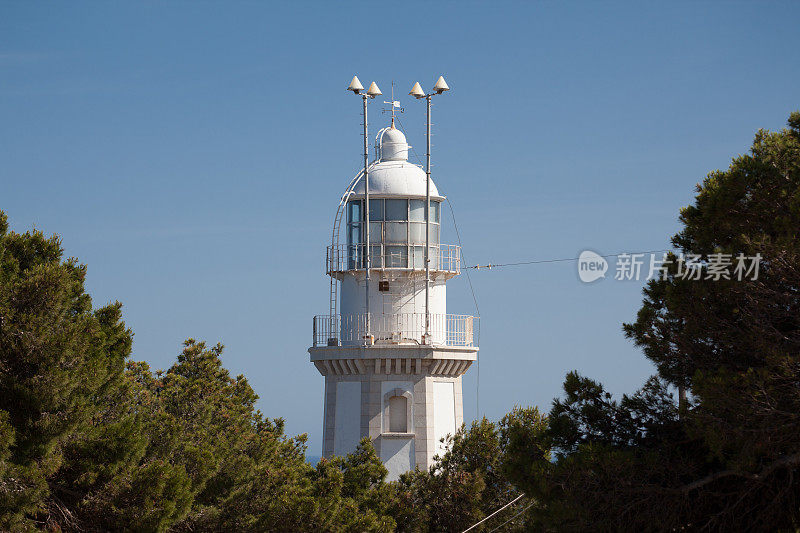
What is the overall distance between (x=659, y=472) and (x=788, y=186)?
4035 mm

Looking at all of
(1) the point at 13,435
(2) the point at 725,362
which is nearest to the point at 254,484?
(1) the point at 13,435

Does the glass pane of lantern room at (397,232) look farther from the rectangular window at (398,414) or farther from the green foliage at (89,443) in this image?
the green foliage at (89,443)

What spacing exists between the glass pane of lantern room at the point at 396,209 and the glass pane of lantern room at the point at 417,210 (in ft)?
0.43

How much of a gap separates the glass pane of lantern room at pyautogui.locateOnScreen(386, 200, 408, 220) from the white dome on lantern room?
0.24 meters

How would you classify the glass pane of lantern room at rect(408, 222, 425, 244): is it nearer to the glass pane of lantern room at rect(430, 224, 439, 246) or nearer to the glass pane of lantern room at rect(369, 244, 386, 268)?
the glass pane of lantern room at rect(430, 224, 439, 246)

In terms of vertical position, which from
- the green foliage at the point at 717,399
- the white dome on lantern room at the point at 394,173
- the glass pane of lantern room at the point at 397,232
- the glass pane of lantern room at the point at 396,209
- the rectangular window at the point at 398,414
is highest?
the white dome on lantern room at the point at 394,173

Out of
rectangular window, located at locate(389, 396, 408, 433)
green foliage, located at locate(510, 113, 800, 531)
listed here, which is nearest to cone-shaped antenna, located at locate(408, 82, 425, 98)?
rectangular window, located at locate(389, 396, 408, 433)

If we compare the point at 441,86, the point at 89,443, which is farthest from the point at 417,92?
the point at 89,443

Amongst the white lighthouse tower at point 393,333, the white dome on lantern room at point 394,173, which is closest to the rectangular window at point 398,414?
the white lighthouse tower at point 393,333

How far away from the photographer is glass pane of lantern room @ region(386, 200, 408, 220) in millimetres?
29094

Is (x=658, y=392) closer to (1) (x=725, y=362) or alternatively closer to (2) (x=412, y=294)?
(1) (x=725, y=362)

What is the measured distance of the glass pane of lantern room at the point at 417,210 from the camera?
29141 mm

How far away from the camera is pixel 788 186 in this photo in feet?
46.5

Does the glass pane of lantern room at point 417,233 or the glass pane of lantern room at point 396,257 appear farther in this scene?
the glass pane of lantern room at point 417,233
